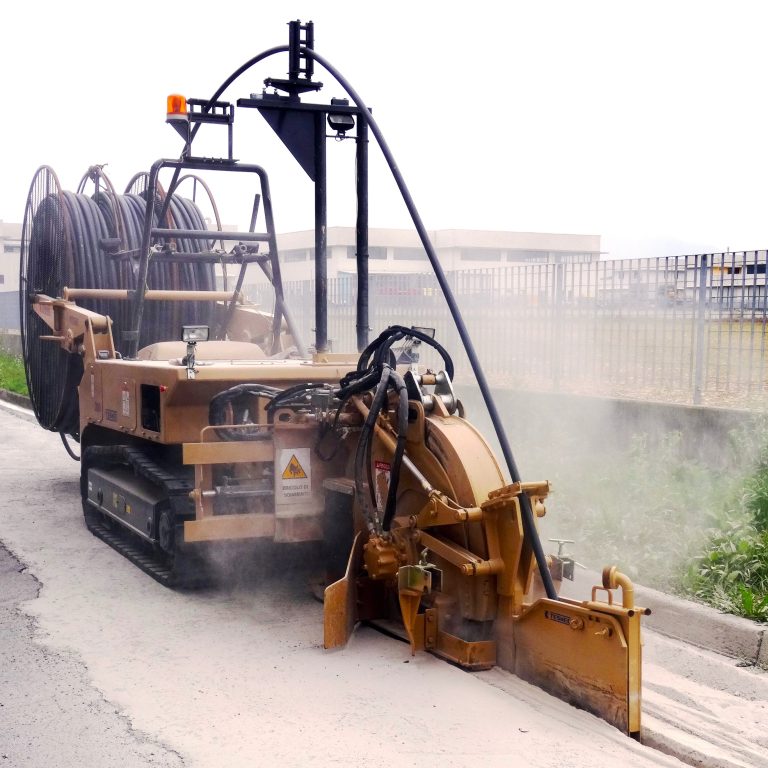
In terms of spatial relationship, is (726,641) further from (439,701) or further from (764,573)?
(439,701)

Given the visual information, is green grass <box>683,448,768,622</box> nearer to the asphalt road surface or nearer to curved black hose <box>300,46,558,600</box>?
the asphalt road surface

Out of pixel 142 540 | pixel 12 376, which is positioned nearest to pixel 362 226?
pixel 142 540

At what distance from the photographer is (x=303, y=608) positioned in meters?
5.84

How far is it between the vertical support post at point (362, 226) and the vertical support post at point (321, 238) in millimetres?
214

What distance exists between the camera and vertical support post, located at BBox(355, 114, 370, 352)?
633 cm

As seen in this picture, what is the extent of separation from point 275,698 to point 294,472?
1433 millimetres

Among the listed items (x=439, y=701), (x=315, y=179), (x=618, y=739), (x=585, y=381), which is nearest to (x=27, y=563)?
(x=315, y=179)

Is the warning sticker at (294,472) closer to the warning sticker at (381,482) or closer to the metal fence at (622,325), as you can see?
the warning sticker at (381,482)

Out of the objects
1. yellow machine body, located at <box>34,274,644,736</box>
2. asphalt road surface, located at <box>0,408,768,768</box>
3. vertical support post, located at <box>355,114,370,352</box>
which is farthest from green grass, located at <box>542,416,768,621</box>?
vertical support post, located at <box>355,114,370,352</box>

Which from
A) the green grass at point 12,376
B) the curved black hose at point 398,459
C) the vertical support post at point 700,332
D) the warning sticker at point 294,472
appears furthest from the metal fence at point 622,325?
the green grass at point 12,376

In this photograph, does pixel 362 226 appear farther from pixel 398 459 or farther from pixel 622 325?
pixel 622 325

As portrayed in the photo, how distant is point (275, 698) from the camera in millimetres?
4469

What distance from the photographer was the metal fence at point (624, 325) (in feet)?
29.0

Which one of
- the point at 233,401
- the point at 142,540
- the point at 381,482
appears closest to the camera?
the point at 381,482
